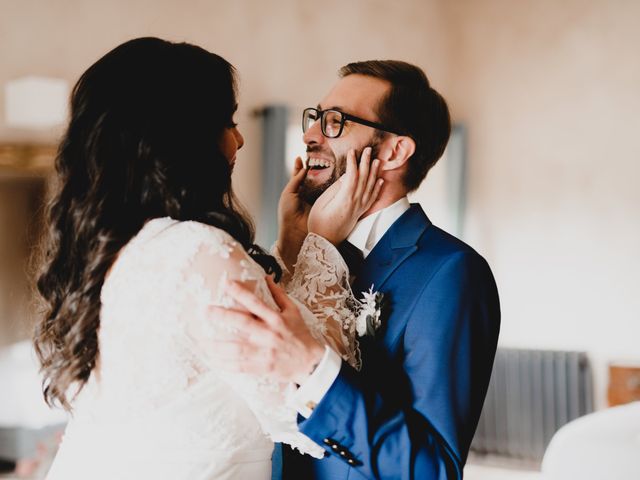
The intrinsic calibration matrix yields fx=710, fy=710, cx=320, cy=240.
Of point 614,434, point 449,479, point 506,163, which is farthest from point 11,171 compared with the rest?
point 506,163

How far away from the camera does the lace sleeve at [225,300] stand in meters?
1.18

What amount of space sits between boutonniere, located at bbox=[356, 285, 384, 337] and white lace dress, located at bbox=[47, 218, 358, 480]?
11 cm

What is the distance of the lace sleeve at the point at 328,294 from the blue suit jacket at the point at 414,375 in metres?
0.07

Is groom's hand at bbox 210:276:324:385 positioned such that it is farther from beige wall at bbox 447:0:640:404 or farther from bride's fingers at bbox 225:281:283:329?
beige wall at bbox 447:0:640:404

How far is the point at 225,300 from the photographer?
1174mm

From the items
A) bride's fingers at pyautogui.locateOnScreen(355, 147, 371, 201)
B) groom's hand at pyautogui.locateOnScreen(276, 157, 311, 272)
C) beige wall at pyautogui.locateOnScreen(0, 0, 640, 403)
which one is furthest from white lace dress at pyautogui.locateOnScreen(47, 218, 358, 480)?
beige wall at pyautogui.locateOnScreen(0, 0, 640, 403)

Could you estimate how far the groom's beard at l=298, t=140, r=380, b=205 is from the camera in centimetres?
184

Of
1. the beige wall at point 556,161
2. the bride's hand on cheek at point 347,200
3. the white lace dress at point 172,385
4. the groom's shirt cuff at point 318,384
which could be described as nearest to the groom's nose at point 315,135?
the bride's hand on cheek at point 347,200

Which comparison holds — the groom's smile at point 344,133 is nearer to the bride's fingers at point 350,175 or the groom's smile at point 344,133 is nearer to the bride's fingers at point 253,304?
the bride's fingers at point 350,175

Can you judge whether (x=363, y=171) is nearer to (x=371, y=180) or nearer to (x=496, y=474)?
(x=371, y=180)

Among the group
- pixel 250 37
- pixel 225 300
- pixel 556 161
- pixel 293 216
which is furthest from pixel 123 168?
pixel 556 161

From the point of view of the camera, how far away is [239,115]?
4250 millimetres

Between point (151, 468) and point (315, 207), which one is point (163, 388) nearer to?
point (151, 468)

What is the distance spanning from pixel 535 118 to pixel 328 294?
4.90m
